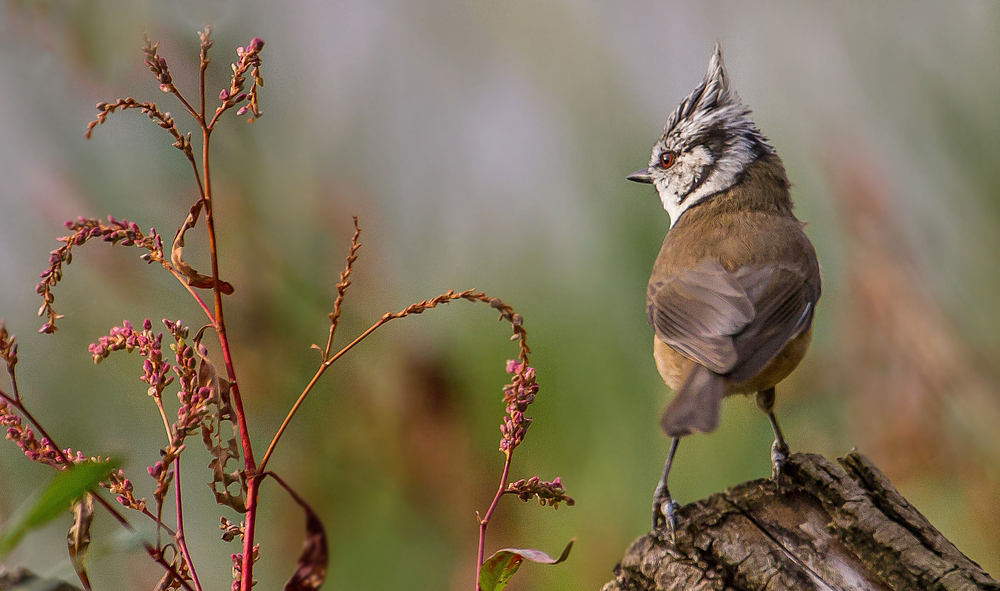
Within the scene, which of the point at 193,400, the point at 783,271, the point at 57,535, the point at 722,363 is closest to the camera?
the point at 193,400

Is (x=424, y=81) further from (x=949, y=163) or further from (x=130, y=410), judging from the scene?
(x=949, y=163)

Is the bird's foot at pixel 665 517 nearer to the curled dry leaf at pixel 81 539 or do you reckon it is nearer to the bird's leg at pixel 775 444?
the bird's leg at pixel 775 444

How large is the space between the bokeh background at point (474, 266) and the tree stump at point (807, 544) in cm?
67

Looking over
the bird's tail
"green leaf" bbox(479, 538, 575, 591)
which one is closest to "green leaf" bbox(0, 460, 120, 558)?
"green leaf" bbox(479, 538, 575, 591)

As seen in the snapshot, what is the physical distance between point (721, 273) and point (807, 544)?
494 millimetres

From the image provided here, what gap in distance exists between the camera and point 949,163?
2.20m

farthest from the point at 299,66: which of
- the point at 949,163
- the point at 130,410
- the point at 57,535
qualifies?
the point at 949,163

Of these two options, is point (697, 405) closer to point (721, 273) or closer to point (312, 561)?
point (721, 273)

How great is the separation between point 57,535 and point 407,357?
845 millimetres

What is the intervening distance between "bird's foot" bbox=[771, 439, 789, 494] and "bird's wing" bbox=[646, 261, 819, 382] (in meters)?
0.15

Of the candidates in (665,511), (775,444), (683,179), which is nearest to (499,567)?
(665,511)

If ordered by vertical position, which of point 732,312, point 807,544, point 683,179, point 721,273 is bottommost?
point 807,544

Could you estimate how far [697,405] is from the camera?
3.78 feet

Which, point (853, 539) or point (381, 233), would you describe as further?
point (381, 233)
